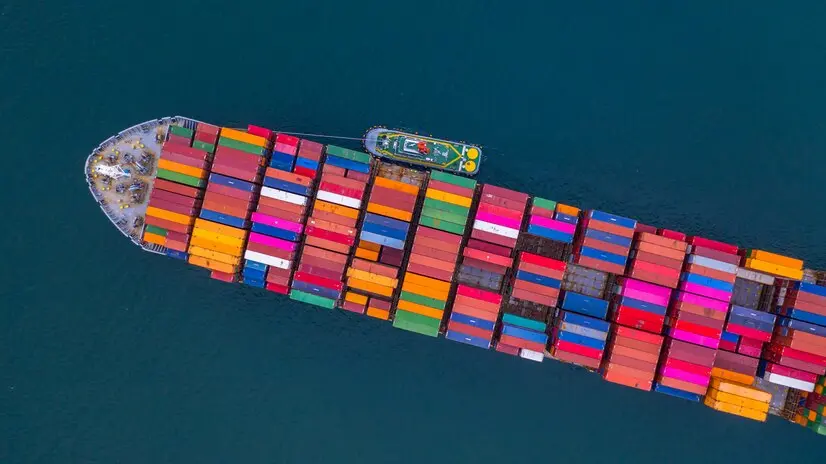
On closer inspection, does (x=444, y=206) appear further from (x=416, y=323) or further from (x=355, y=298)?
(x=355, y=298)

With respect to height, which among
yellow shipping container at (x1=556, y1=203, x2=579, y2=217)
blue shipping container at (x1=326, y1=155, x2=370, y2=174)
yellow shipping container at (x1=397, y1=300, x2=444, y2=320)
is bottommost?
yellow shipping container at (x1=397, y1=300, x2=444, y2=320)

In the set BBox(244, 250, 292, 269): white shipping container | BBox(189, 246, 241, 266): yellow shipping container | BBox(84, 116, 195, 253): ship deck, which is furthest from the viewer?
BBox(84, 116, 195, 253): ship deck

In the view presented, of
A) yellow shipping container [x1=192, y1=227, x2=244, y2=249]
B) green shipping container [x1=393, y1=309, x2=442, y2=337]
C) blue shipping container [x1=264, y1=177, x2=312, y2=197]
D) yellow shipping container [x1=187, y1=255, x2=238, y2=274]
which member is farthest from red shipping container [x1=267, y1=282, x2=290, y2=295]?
green shipping container [x1=393, y1=309, x2=442, y2=337]

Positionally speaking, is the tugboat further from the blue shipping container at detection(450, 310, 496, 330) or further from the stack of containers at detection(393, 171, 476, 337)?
the blue shipping container at detection(450, 310, 496, 330)

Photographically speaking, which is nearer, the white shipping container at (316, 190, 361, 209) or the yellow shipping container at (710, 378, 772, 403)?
the yellow shipping container at (710, 378, 772, 403)

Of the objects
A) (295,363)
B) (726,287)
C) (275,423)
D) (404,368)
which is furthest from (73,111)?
(726,287)

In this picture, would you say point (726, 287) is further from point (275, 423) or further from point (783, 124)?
point (275, 423)
